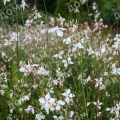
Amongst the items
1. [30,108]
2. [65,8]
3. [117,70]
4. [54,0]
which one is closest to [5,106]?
[30,108]

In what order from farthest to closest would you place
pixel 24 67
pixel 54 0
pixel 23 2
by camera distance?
pixel 54 0
pixel 23 2
pixel 24 67

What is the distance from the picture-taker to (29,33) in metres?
1.99

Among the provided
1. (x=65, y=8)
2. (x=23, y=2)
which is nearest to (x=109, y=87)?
(x=23, y=2)

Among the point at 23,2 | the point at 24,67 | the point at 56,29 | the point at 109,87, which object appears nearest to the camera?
the point at 56,29

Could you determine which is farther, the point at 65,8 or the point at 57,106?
the point at 65,8

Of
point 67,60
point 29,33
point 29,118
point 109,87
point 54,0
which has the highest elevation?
point 54,0

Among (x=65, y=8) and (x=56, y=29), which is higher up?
(x=65, y=8)

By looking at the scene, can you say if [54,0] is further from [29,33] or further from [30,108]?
[30,108]

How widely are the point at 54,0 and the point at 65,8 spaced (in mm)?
4864

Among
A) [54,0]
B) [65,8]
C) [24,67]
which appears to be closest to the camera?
[24,67]

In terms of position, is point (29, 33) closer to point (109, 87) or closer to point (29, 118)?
point (29, 118)

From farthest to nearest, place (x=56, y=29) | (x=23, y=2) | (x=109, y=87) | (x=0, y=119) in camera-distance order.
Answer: (x=109, y=87) < (x=23, y=2) < (x=0, y=119) < (x=56, y=29)

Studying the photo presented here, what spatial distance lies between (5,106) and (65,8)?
5.99m

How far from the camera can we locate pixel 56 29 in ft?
3.24
